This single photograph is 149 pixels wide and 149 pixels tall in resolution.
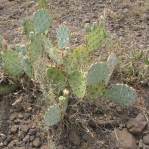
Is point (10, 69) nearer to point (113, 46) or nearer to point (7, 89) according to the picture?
point (7, 89)

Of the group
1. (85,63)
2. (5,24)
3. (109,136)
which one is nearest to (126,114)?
(109,136)

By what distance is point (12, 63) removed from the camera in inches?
133

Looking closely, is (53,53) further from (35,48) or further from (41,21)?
(41,21)

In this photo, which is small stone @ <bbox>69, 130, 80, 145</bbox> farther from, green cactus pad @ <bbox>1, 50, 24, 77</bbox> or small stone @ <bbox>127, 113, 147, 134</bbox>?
green cactus pad @ <bbox>1, 50, 24, 77</bbox>

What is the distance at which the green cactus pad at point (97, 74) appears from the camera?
3061 millimetres

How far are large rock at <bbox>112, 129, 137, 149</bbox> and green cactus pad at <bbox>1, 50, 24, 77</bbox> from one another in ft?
2.49

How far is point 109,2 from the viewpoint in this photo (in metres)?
4.55

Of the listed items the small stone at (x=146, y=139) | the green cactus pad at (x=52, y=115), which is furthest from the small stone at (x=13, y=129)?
the small stone at (x=146, y=139)

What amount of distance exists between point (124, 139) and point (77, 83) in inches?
18.7

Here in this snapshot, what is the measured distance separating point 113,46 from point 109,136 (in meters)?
0.83

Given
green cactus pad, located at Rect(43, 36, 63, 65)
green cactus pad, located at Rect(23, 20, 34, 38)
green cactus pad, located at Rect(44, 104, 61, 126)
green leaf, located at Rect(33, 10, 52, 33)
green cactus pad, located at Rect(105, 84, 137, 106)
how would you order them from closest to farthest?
green cactus pad, located at Rect(44, 104, 61, 126) → green cactus pad, located at Rect(105, 84, 137, 106) → green cactus pad, located at Rect(43, 36, 63, 65) → green leaf, located at Rect(33, 10, 52, 33) → green cactus pad, located at Rect(23, 20, 34, 38)

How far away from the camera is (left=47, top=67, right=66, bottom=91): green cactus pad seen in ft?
10.5

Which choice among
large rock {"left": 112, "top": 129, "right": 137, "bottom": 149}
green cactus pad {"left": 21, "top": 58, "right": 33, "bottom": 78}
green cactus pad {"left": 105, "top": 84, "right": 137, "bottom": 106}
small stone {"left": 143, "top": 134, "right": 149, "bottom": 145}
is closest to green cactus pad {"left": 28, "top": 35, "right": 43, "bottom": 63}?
green cactus pad {"left": 21, "top": 58, "right": 33, "bottom": 78}

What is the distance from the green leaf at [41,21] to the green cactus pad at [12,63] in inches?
9.2
